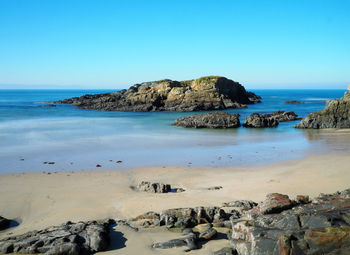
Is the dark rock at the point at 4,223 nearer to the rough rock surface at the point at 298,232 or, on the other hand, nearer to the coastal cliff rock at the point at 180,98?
the rough rock surface at the point at 298,232

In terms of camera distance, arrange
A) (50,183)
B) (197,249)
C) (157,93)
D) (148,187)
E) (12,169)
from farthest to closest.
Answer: (157,93) < (12,169) < (50,183) < (148,187) < (197,249)

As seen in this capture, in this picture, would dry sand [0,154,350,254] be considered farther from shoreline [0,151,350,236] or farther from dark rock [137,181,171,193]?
dark rock [137,181,171,193]

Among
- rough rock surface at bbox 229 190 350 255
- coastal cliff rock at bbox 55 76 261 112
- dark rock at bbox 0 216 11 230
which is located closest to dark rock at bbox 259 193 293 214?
rough rock surface at bbox 229 190 350 255

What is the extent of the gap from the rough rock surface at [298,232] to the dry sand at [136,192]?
107cm

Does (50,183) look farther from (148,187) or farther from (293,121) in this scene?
(293,121)

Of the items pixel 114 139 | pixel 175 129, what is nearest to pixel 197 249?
pixel 114 139

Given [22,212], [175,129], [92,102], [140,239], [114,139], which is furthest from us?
[92,102]

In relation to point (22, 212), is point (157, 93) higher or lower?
higher

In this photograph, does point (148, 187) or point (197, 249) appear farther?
point (148, 187)

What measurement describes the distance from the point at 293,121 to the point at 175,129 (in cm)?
1546

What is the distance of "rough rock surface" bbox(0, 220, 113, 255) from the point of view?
22.4 ft

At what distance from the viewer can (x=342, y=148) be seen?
68.8 feet

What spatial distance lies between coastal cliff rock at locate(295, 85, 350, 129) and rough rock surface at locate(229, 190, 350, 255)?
26.2 metres

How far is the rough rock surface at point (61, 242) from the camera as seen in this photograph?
22.4 feet
